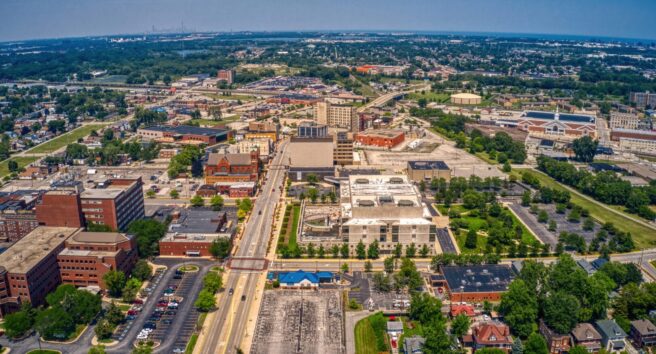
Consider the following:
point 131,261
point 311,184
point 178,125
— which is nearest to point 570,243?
point 311,184

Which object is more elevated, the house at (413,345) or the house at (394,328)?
the house at (413,345)

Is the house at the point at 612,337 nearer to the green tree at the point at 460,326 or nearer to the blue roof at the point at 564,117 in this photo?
the green tree at the point at 460,326

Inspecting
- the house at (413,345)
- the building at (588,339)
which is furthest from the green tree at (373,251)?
the building at (588,339)

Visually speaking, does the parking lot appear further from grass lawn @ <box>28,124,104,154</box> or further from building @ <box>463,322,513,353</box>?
grass lawn @ <box>28,124,104,154</box>

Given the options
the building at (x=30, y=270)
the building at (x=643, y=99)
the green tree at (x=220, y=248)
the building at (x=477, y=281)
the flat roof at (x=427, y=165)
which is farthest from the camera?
the building at (x=643, y=99)

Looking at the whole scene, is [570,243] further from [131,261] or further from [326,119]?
[326,119]

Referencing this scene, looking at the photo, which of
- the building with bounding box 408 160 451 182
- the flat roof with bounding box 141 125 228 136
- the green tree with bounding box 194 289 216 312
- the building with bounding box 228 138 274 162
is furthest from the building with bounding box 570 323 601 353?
the flat roof with bounding box 141 125 228 136

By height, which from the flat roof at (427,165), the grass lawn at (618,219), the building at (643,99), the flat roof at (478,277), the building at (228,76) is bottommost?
the grass lawn at (618,219)
